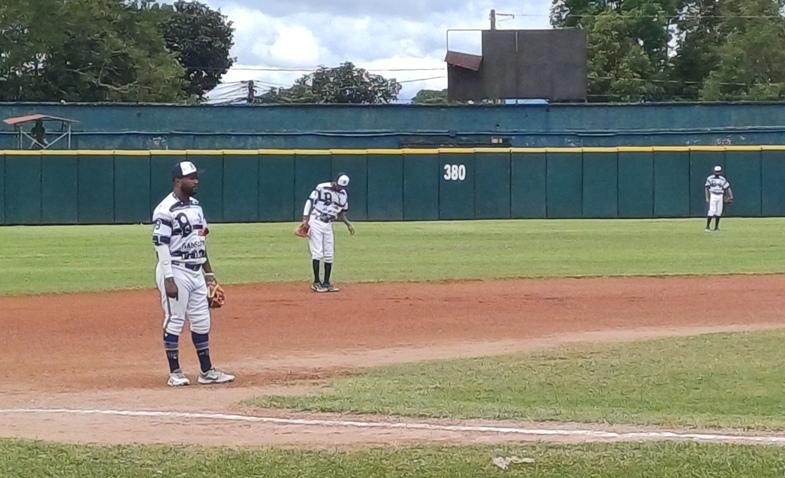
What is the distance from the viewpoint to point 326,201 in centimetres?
1894

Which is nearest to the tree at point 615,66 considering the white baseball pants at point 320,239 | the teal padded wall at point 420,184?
the teal padded wall at point 420,184

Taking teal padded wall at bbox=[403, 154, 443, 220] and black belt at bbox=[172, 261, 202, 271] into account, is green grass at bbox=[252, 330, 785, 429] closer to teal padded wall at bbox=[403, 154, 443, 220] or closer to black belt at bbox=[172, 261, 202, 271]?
black belt at bbox=[172, 261, 202, 271]

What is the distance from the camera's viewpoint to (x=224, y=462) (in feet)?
20.8

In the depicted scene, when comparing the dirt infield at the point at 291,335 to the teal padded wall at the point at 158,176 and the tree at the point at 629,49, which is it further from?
the tree at the point at 629,49

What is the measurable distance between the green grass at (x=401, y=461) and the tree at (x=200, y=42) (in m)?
72.4

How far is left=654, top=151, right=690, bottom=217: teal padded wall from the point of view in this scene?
134 feet

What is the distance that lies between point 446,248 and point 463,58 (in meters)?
22.2

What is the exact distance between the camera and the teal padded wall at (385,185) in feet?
133

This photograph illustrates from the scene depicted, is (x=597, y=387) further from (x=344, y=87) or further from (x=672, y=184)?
(x=344, y=87)

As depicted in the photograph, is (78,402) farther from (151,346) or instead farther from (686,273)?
(686,273)

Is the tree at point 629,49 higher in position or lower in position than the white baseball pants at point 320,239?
higher

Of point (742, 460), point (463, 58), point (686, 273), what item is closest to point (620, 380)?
point (742, 460)

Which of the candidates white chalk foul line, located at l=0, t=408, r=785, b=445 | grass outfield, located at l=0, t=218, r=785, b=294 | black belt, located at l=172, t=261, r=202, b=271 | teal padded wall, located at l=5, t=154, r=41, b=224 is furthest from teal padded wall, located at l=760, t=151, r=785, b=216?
white chalk foul line, located at l=0, t=408, r=785, b=445

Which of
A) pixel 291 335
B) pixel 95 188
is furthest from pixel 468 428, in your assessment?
pixel 95 188
